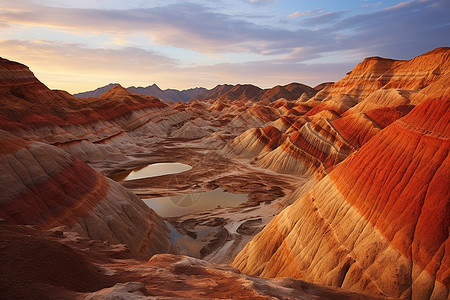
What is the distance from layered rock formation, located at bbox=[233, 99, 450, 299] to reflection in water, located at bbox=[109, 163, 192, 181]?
3652 cm

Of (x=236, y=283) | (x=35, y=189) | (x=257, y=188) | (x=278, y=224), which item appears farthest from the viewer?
(x=257, y=188)

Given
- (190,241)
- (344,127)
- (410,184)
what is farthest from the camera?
(344,127)

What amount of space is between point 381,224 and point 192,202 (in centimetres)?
2739

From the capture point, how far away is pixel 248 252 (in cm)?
2166

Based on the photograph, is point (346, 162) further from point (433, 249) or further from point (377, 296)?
point (377, 296)

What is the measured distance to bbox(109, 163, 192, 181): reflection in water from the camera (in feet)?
174

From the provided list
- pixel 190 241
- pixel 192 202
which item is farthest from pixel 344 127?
pixel 190 241

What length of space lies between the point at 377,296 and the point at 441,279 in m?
2.72

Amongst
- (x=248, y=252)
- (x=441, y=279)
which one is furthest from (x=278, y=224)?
(x=441, y=279)

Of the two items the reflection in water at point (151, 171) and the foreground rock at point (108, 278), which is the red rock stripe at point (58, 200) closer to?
the foreground rock at point (108, 278)

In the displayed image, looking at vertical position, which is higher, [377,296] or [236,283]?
[236,283]

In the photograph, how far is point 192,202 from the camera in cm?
3909

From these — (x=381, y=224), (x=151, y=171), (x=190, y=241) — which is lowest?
(x=190, y=241)

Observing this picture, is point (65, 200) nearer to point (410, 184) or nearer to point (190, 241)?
point (190, 241)
